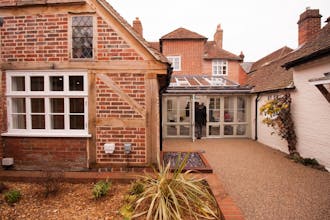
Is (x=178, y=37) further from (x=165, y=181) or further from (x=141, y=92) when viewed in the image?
(x=165, y=181)

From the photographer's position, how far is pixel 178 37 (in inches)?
687

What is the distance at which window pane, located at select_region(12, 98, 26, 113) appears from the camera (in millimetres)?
5154

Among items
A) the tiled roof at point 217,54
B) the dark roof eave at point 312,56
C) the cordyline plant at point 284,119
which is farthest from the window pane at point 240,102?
the tiled roof at point 217,54

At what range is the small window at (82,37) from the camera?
16.0 ft

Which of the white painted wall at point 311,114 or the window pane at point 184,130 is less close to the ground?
the white painted wall at point 311,114

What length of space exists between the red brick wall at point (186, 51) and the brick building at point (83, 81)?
12980 millimetres

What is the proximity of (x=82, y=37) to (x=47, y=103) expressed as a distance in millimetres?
1906

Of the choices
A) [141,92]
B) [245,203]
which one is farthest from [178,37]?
[245,203]

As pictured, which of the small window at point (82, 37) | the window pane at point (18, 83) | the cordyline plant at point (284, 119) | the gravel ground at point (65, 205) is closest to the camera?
the gravel ground at point (65, 205)

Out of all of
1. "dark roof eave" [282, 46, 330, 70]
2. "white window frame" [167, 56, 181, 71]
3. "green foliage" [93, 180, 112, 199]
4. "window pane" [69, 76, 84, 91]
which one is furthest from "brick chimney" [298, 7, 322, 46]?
"green foliage" [93, 180, 112, 199]

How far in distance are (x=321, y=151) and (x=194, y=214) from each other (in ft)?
18.8

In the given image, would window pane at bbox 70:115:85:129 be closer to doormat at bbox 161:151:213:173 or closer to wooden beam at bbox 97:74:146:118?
wooden beam at bbox 97:74:146:118

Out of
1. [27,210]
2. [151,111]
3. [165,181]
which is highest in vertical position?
[151,111]

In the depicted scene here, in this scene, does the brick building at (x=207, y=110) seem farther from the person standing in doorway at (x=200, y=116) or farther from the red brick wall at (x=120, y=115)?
the red brick wall at (x=120, y=115)
